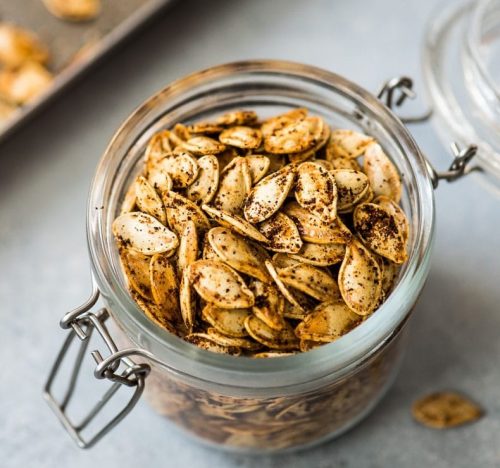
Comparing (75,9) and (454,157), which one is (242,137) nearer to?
(454,157)

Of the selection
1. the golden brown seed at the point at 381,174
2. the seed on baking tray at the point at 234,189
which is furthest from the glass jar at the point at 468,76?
the seed on baking tray at the point at 234,189

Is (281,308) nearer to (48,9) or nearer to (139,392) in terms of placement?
(139,392)

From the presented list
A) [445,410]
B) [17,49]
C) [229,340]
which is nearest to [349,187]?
[229,340]

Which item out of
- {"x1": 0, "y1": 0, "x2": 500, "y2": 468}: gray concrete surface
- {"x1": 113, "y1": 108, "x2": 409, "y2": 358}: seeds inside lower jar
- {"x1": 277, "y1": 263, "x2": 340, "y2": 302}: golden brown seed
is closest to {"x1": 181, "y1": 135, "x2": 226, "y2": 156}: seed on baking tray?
{"x1": 113, "y1": 108, "x2": 409, "y2": 358}: seeds inside lower jar

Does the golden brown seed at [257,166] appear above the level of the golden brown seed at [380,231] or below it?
above

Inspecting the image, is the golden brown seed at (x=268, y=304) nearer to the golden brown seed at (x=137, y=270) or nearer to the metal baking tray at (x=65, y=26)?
the golden brown seed at (x=137, y=270)

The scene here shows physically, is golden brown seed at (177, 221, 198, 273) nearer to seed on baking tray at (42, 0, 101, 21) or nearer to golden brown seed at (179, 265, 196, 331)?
golden brown seed at (179, 265, 196, 331)
